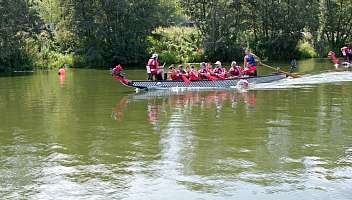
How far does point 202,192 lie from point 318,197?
201 cm

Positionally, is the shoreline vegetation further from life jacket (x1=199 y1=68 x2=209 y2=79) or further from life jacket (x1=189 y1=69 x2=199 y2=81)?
life jacket (x1=189 y1=69 x2=199 y2=81)

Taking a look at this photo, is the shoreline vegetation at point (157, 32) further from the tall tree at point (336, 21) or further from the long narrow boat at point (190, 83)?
the long narrow boat at point (190, 83)

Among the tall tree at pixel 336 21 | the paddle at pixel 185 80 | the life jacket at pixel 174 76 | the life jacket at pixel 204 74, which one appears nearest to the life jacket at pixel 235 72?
the life jacket at pixel 204 74

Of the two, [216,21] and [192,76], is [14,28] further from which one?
[192,76]

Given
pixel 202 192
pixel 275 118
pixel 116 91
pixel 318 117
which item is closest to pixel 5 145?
pixel 202 192

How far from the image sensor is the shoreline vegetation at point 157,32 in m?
48.9

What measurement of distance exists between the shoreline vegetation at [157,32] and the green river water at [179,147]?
26.1 m

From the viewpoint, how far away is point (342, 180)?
10.2 m

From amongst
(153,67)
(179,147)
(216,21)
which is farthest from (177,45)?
(179,147)

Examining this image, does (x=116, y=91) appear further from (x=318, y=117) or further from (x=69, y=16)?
(x=69, y=16)

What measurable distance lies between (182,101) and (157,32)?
3829 cm

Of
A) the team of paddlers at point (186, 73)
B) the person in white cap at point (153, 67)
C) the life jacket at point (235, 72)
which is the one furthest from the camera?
the life jacket at point (235, 72)

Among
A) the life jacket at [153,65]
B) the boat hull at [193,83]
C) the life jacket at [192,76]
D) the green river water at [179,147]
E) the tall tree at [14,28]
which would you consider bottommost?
the green river water at [179,147]

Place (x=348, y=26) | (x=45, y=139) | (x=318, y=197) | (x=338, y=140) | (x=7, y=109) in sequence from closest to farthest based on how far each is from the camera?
1. (x=318, y=197)
2. (x=338, y=140)
3. (x=45, y=139)
4. (x=7, y=109)
5. (x=348, y=26)
